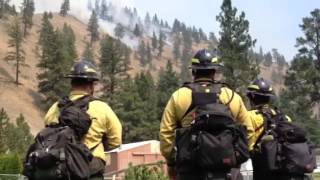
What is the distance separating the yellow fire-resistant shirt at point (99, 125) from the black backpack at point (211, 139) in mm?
704

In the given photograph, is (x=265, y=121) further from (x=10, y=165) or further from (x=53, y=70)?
(x=53, y=70)

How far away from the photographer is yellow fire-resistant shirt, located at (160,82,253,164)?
6.11 meters

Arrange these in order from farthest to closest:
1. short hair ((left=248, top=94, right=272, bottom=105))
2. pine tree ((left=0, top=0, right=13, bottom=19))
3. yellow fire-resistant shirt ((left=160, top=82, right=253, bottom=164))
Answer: pine tree ((left=0, top=0, right=13, bottom=19)), short hair ((left=248, top=94, right=272, bottom=105)), yellow fire-resistant shirt ((left=160, top=82, right=253, bottom=164))

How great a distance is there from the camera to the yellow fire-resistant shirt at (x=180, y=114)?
20.0ft

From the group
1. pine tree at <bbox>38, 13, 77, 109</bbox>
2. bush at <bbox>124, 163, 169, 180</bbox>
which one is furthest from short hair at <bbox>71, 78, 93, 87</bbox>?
pine tree at <bbox>38, 13, 77, 109</bbox>

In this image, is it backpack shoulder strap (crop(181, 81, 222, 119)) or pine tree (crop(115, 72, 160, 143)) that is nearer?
backpack shoulder strap (crop(181, 81, 222, 119))

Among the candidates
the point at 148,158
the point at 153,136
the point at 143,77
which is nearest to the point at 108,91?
the point at 143,77

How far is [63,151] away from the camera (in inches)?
227

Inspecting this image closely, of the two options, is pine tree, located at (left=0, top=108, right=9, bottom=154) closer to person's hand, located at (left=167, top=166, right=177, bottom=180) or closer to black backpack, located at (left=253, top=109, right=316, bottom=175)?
black backpack, located at (left=253, top=109, right=316, bottom=175)

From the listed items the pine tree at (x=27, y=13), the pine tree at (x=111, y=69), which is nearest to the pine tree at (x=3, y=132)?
the pine tree at (x=111, y=69)

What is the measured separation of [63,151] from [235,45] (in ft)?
187

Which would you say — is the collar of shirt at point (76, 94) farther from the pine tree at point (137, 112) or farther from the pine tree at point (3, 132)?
the pine tree at point (137, 112)

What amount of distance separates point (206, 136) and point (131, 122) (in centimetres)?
6676

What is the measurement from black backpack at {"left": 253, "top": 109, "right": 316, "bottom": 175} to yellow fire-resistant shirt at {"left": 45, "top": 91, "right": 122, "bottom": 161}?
1792 mm
